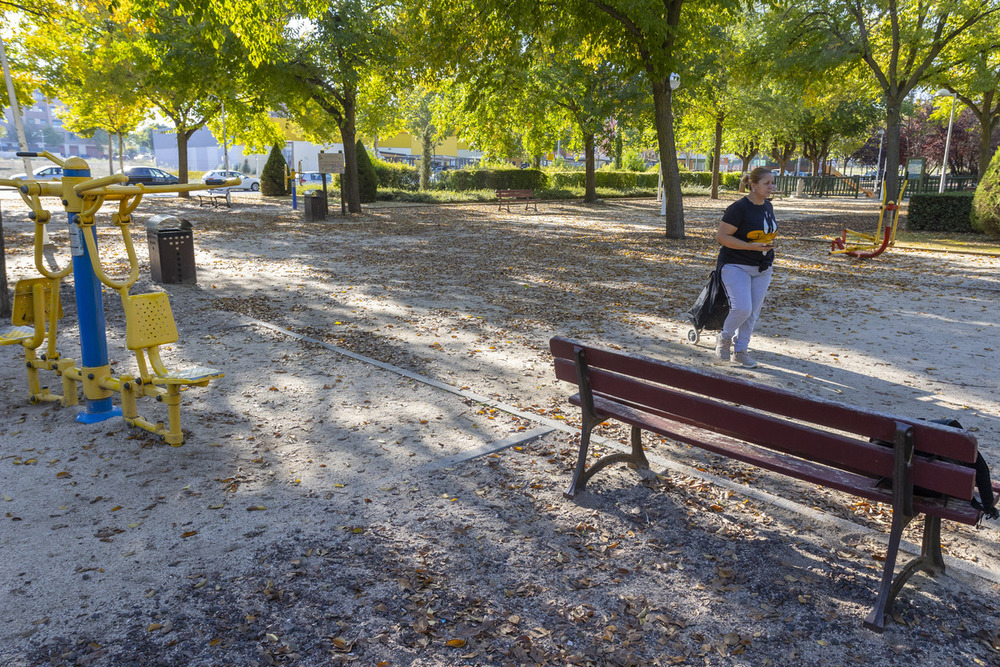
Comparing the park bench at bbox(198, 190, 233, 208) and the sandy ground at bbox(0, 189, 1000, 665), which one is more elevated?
the park bench at bbox(198, 190, 233, 208)

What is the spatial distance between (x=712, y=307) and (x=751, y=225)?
2.95 ft

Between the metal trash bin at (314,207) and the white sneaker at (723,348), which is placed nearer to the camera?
the white sneaker at (723,348)

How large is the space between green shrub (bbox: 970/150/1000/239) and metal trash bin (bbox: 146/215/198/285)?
17.0 meters

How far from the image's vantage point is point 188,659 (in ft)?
8.92

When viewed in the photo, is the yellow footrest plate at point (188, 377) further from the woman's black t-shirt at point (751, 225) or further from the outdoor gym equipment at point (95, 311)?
the woman's black t-shirt at point (751, 225)

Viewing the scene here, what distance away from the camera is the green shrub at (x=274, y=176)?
33.5 m

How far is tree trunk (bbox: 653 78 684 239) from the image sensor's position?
52.6ft

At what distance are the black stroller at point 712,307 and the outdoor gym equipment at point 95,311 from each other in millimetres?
4304

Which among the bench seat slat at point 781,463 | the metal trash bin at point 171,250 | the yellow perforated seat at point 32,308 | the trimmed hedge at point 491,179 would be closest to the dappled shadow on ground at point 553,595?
the bench seat slat at point 781,463

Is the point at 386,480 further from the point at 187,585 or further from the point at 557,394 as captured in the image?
the point at 557,394

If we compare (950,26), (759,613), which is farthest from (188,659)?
(950,26)

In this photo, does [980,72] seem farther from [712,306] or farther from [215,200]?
[215,200]

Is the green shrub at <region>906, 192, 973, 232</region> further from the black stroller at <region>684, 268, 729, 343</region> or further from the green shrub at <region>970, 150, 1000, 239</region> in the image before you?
the black stroller at <region>684, 268, 729, 343</region>

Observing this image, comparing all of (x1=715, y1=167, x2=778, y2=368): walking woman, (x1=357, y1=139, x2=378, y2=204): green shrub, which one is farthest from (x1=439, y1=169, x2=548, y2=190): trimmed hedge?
(x1=715, y1=167, x2=778, y2=368): walking woman
